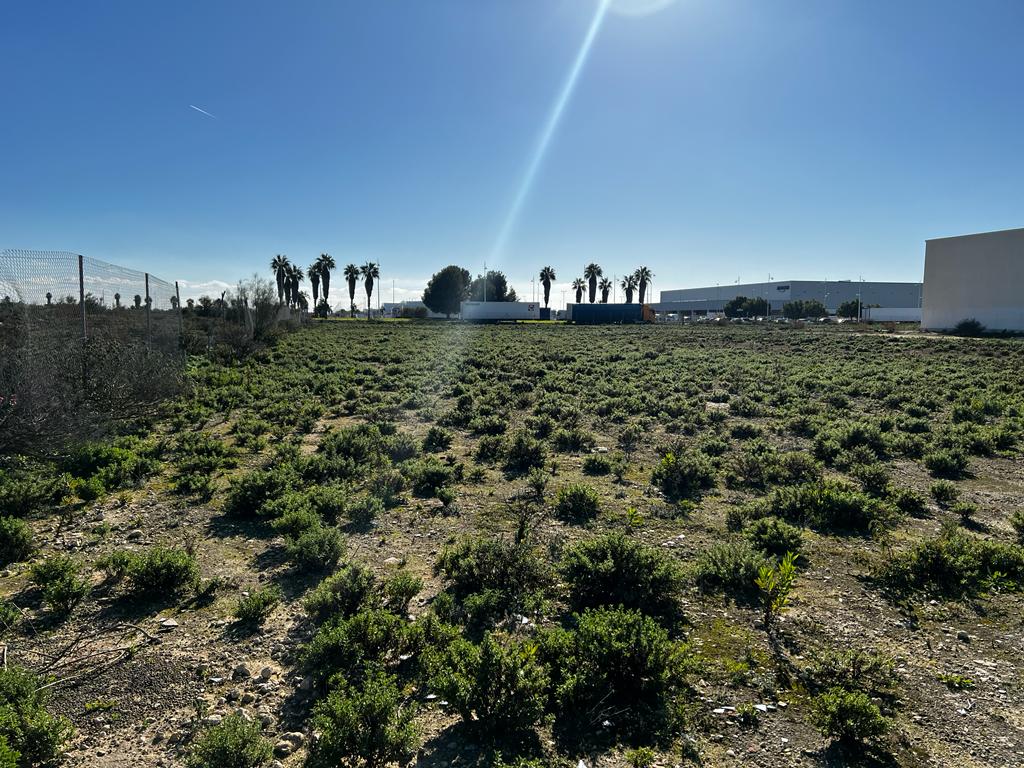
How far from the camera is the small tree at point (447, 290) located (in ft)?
333

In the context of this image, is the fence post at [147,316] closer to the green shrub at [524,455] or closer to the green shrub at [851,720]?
the green shrub at [524,455]

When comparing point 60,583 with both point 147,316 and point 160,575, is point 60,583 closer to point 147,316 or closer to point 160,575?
point 160,575

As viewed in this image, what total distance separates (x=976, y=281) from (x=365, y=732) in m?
70.6

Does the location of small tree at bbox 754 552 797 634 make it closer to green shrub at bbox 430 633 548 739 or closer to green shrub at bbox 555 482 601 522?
green shrub at bbox 430 633 548 739

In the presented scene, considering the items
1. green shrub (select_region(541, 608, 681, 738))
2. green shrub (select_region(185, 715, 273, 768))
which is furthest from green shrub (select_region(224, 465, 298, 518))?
green shrub (select_region(541, 608, 681, 738))

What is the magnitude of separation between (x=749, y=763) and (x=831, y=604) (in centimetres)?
237

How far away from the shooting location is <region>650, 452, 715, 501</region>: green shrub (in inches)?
321

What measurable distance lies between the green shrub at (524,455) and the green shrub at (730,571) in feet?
14.3

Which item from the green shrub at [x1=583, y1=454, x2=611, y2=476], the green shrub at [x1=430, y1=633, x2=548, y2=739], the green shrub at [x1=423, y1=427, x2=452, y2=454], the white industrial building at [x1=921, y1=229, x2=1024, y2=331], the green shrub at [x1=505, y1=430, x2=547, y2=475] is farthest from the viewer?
the white industrial building at [x1=921, y1=229, x2=1024, y2=331]

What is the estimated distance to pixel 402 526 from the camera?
6629 millimetres

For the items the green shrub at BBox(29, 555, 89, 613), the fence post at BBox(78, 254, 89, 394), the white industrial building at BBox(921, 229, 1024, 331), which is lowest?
the green shrub at BBox(29, 555, 89, 613)

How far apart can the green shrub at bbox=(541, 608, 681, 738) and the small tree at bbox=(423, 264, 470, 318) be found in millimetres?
98543

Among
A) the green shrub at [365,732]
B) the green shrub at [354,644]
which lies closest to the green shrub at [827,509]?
the green shrub at [354,644]

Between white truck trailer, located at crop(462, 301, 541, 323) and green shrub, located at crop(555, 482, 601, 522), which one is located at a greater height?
white truck trailer, located at crop(462, 301, 541, 323)
